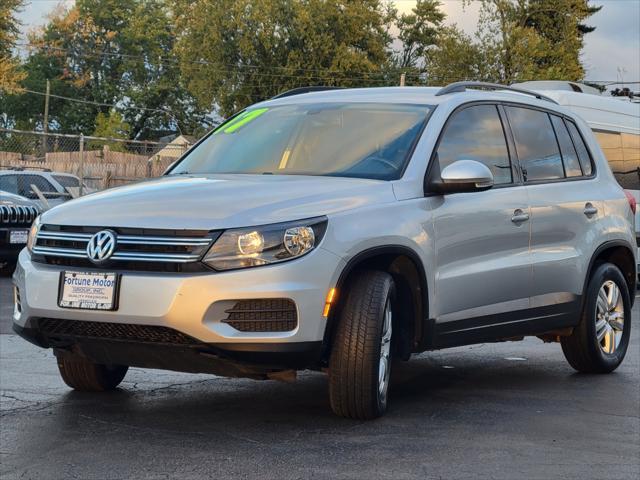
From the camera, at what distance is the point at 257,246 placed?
18.2ft

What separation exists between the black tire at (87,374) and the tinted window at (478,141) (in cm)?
226

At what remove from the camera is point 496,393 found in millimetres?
7324

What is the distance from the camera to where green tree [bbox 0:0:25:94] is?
104 feet

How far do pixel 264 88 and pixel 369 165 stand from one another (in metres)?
58.5

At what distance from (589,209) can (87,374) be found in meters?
3.44

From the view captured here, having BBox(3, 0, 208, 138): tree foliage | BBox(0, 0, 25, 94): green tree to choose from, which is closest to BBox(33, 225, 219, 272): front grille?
BBox(0, 0, 25, 94): green tree

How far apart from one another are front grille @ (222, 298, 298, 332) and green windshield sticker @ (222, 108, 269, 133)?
7.16 feet

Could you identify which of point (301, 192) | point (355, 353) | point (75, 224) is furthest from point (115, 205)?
point (355, 353)

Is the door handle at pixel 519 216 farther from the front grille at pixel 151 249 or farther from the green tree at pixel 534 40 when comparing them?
the green tree at pixel 534 40

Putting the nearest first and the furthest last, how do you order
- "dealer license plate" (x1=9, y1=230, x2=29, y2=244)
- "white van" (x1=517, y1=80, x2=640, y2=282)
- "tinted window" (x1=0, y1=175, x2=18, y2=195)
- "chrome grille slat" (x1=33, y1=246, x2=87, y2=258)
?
1. "chrome grille slat" (x1=33, y1=246, x2=87, y2=258)
2. "dealer license plate" (x1=9, y1=230, x2=29, y2=244)
3. "white van" (x1=517, y1=80, x2=640, y2=282)
4. "tinted window" (x1=0, y1=175, x2=18, y2=195)

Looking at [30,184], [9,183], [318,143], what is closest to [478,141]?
[318,143]

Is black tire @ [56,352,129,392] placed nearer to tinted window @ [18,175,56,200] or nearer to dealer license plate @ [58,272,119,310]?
dealer license plate @ [58,272,119,310]

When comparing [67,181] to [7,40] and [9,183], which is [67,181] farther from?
[7,40]

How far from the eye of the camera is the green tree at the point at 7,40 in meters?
31.6
